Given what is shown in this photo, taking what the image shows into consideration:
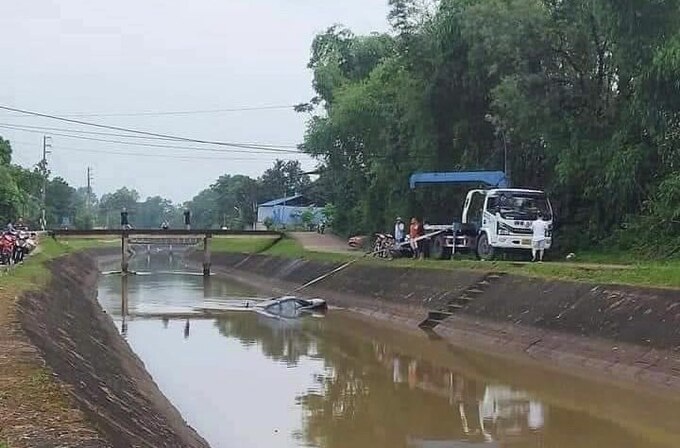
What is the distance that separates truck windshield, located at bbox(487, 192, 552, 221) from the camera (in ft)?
97.3

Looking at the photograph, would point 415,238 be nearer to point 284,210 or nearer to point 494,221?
point 494,221

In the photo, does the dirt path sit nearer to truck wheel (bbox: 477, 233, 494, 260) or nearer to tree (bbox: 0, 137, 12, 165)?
tree (bbox: 0, 137, 12, 165)

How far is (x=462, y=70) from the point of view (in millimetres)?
35812

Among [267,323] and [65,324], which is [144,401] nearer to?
[65,324]

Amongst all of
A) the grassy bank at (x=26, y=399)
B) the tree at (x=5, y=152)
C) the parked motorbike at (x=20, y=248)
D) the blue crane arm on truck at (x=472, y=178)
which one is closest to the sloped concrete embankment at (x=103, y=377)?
the grassy bank at (x=26, y=399)

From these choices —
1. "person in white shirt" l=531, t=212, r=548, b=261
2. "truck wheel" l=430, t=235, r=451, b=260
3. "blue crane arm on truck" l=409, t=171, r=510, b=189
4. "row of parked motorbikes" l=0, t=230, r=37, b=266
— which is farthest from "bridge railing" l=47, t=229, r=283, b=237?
"person in white shirt" l=531, t=212, r=548, b=261

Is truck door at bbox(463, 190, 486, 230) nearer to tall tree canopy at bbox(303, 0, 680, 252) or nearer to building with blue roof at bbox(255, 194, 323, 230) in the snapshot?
tall tree canopy at bbox(303, 0, 680, 252)

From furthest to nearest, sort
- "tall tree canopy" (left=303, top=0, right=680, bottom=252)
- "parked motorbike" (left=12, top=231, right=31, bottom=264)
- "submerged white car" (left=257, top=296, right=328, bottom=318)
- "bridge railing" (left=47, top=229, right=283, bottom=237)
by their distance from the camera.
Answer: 1. "bridge railing" (left=47, top=229, right=283, bottom=237)
2. "parked motorbike" (left=12, top=231, right=31, bottom=264)
3. "submerged white car" (left=257, top=296, right=328, bottom=318)
4. "tall tree canopy" (left=303, top=0, right=680, bottom=252)

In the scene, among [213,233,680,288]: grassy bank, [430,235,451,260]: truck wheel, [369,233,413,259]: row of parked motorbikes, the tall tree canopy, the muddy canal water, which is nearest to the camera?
the muddy canal water

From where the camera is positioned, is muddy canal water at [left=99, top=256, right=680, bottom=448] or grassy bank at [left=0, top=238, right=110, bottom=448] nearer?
grassy bank at [left=0, top=238, right=110, bottom=448]

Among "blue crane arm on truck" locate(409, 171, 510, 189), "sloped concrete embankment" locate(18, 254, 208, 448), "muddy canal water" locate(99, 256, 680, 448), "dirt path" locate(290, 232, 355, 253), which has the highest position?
"blue crane arm on truck" locate(409, 171, 510, 189)

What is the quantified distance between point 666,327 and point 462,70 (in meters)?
20.6

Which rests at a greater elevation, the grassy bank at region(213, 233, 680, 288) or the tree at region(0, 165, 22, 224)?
the tree at region(0, 165, 22, 224)

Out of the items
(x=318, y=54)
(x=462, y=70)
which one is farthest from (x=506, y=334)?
(x=318, y=54)
